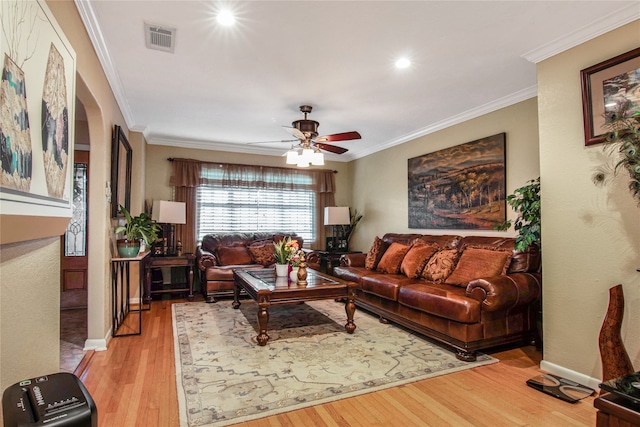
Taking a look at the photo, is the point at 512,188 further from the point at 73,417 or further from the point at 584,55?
the point at 73,417

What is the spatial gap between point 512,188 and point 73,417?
4.25 m

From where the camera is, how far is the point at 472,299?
3.12 meters

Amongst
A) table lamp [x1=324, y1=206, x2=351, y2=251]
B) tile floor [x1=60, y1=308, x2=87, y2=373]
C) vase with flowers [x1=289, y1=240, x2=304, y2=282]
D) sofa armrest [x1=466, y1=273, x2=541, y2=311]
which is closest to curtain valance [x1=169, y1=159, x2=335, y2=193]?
table lamp [x1=324, y1=206, x2=351, y2=251]

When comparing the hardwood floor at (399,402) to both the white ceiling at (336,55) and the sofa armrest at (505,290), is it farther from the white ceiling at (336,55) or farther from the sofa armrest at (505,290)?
the white ceiling at (336,55)

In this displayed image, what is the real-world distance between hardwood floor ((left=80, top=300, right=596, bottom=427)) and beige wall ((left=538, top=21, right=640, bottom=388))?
0.44 metres

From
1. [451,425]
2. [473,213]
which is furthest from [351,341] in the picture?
[473,213]

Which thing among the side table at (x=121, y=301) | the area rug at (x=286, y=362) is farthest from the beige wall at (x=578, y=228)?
the side table at (x=121, y=301)

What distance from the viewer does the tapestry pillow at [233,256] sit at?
5641mm

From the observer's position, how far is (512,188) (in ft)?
13.1

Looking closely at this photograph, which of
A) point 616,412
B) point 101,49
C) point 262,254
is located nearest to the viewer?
point 616,412

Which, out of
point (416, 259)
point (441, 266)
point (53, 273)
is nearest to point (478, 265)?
point (441, 266)

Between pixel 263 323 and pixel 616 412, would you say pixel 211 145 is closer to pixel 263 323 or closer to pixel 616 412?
pixel 263 323

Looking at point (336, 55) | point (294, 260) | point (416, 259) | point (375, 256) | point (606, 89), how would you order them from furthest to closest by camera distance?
point (375, 256), point (416, 259), point (294, 260), point (336, 55), point (606, 89)

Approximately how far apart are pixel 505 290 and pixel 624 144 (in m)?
1.44
